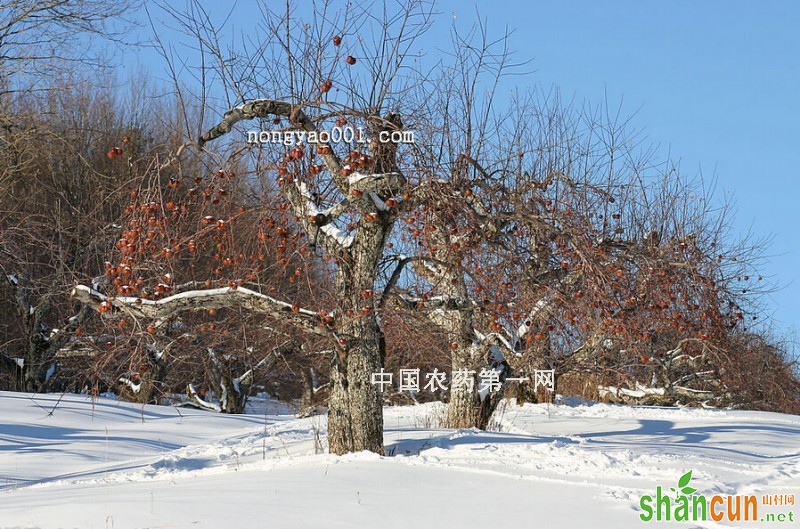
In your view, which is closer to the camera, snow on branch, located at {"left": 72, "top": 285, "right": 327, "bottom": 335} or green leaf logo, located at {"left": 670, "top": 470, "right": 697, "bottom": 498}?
green leaf logo, located at {"left": 670, "top": 470, "right": 697, "bottom": 498}

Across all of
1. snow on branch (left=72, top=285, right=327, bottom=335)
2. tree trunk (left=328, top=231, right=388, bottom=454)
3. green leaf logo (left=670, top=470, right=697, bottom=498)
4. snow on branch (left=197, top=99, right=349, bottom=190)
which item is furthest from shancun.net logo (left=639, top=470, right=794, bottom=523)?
snow on branch (left=197, top=99, right=349, bottom=190)

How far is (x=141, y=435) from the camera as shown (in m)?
11.9

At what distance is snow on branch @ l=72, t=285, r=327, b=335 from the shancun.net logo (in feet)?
10.8

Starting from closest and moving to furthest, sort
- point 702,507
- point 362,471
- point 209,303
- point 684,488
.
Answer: point 702,507 < point 684,488 < point 362,471 < point 209,303

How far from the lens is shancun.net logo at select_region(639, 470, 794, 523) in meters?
5.77

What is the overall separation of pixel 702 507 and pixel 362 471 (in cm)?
261

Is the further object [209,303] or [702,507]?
[209,303]

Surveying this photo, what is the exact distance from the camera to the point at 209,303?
791 cm

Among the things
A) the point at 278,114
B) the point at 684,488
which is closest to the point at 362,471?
the point at 684,488

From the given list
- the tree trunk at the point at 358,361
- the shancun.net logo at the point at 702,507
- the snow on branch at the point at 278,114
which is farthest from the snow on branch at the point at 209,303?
the shancun.net logo at the point at 702,507

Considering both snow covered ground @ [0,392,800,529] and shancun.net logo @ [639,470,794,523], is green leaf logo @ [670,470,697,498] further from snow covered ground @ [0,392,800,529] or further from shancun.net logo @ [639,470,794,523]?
snow covered ground @ [0,392,800,529]

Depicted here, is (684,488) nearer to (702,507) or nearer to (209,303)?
(702,507)

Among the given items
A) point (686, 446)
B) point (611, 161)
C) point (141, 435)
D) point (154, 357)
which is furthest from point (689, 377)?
point (141, 435)

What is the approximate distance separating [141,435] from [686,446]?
7433 mm
